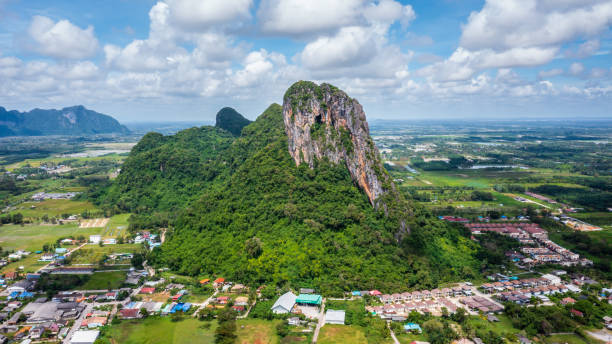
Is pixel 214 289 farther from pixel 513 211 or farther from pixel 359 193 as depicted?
pixel 513 211

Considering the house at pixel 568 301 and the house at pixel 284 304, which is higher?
the house at pixel 284 304

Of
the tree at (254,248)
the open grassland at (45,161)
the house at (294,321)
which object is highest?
the open grassland at (45,161)

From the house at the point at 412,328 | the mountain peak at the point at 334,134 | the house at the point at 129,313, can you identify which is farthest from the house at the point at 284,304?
the mountain peak at the point at 334,134

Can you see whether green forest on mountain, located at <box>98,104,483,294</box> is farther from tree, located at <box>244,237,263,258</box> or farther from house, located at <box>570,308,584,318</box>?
house, located at <box>570,308,584,318</box>

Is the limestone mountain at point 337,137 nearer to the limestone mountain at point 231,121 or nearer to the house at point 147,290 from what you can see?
the house at point 147,290

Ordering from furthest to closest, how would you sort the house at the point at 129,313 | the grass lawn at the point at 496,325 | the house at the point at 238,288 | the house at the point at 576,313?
1. the house at the point at 238,288
2. the house at the point at 129,313
3. the house at the point at 576,313
4. the grass lawn at the point at 496,325

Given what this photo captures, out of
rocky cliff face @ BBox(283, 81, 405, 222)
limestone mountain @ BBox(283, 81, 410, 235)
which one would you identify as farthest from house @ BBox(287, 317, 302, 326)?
rocky cliff face @ BBox(283, 81, 405, 222)

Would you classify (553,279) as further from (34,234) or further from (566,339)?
(34,234)

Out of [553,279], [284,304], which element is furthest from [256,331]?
[553,279]

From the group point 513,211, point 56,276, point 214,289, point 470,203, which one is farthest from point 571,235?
point 56,276
